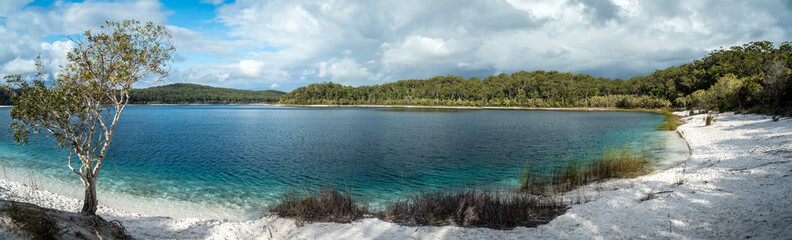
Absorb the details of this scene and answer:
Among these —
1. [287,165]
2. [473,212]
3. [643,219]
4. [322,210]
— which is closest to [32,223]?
[322,210]

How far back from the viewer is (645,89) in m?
114

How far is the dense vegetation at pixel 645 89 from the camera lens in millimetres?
35812

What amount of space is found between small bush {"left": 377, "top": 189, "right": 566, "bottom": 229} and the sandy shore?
0.44 metres

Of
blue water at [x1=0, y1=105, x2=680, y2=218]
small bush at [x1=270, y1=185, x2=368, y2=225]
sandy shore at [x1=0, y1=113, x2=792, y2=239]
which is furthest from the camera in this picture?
blue water at [x1=0, y1=105, x2=680, y2=218]

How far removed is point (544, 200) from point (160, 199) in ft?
47.5

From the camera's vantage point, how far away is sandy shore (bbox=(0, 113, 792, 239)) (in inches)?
260

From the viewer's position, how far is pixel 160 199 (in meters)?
13.7

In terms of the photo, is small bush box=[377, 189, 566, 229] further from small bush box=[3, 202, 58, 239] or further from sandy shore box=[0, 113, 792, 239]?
small bush box=[3, 202, 58, 239]

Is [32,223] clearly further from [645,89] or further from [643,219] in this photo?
[645,89]

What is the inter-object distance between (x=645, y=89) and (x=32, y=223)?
465 feet

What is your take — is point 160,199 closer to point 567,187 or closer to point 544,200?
point 544,200

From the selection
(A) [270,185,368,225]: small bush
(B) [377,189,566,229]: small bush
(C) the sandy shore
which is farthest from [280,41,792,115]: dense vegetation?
(A) [270,185,368,225]: small bush

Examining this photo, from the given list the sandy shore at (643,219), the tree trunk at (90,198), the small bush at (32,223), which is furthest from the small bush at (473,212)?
the tree trunk at (90,198)

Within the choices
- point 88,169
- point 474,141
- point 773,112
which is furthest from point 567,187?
point 773,112
